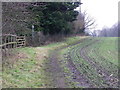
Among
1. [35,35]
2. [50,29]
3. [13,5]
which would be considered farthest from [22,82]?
[50,29]

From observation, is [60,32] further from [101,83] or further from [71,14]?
[101,83]

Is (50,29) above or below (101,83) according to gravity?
above

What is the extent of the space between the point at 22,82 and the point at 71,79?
1.93 metres

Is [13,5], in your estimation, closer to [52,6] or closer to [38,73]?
[38,73]

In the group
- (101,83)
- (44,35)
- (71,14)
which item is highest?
(71,14)

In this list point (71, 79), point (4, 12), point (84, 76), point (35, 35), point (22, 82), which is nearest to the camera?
point (22, 82)

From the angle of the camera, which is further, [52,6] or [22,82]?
[52,6]

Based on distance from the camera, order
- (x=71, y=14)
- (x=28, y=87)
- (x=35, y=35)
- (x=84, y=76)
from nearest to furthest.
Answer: (x=28, y=87) → (x=84, y=76) → (x=35, y=35) → (x=71, y=14)

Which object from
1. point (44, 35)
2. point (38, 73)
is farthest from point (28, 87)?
point (44, 35)

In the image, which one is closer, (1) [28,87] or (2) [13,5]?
(1) [28,87]

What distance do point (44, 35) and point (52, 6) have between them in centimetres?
380

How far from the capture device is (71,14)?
2341cm

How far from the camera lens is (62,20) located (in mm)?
21906

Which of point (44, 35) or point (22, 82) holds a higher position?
point (44, 35)
